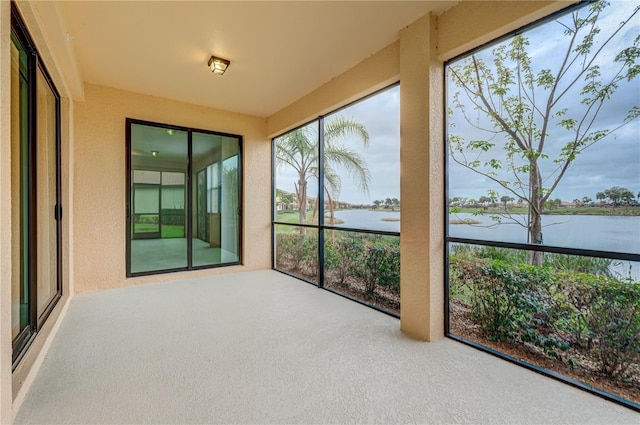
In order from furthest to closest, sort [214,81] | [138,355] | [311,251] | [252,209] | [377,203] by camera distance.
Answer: [252,209] < [311,251] < [214,81] < [377,203] < [138,355]

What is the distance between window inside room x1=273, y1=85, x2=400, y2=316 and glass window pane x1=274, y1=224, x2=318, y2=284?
0.02m

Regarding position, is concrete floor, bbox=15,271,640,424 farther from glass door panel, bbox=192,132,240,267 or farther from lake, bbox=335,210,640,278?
glass door panel, bbox=192,132,240,267

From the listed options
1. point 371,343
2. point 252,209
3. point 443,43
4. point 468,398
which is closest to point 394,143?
point 443,43

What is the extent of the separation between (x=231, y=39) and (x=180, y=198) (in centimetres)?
270

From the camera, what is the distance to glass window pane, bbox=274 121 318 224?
4.60 meters

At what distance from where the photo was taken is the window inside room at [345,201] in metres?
3.29

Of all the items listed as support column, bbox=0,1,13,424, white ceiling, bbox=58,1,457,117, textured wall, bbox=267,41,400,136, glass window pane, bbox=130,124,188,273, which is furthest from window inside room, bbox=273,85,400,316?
support column, bbox=0,1,13,424

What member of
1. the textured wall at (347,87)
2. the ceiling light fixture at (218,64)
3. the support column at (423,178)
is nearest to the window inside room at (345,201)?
the textured wall at (347,87)

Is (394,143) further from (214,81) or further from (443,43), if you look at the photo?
(214,81)

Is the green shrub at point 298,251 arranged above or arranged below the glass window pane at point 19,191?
below

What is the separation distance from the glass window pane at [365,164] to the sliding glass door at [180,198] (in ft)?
6.14

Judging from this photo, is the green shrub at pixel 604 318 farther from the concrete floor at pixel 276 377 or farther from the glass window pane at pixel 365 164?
the glass window pane at pixel 365 164

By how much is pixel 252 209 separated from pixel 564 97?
4248mm

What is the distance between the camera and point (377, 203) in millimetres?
3422
